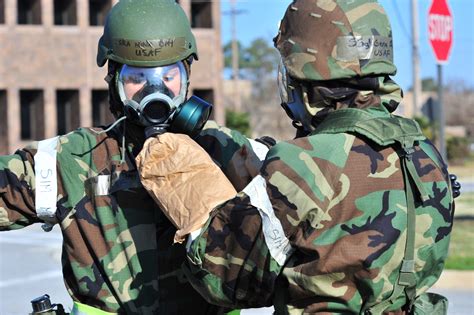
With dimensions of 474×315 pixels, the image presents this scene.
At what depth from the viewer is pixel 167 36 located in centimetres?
366

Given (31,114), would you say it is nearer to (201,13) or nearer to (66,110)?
(66,110)

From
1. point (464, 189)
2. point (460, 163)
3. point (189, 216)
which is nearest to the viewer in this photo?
point (189, 216)

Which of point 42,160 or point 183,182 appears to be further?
point 42,160

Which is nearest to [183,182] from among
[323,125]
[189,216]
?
[189,216]

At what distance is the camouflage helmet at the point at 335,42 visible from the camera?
114 inches

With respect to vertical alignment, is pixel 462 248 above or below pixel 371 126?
below

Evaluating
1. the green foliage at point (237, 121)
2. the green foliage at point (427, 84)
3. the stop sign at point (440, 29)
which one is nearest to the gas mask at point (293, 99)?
the stop sign at point (440, 29)

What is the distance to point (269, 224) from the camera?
275 cm

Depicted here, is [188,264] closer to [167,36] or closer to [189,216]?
[189,216]

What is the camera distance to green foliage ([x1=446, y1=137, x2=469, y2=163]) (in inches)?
1626

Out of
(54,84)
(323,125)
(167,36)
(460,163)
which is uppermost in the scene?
(167,36)

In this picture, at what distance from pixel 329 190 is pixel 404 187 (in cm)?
23

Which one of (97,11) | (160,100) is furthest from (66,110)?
(160,100)

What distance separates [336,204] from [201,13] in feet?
114
